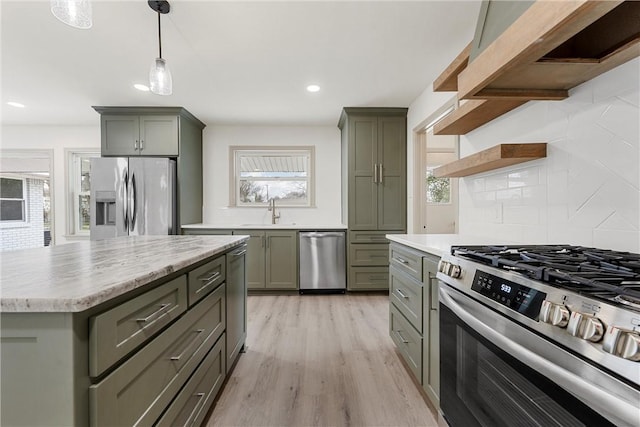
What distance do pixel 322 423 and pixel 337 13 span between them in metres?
2.53

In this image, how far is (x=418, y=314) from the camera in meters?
1.71

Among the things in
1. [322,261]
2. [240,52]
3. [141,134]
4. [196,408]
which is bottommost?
[196,408]

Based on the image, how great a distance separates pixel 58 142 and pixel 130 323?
5543 millimetres

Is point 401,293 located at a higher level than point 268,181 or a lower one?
lower

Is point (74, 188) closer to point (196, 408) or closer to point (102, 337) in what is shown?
point (196, 408)

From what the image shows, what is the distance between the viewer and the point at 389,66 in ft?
8.98

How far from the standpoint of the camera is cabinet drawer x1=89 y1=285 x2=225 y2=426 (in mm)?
736

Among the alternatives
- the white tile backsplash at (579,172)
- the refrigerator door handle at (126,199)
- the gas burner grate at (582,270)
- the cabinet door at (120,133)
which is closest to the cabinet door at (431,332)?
the gas burner grate at (582,270)

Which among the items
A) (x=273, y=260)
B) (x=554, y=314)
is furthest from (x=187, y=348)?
(x=273, y=260)

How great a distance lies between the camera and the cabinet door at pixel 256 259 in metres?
3.91

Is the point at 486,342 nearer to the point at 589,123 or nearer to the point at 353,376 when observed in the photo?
the point at 589,123

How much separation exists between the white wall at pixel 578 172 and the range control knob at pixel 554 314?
0.80m

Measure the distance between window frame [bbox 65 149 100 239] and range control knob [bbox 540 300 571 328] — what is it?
5788 mm

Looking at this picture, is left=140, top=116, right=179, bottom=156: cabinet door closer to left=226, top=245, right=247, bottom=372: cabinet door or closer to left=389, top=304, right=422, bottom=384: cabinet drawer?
left=226, top=245, right=247, bottom=372: cabinet door
